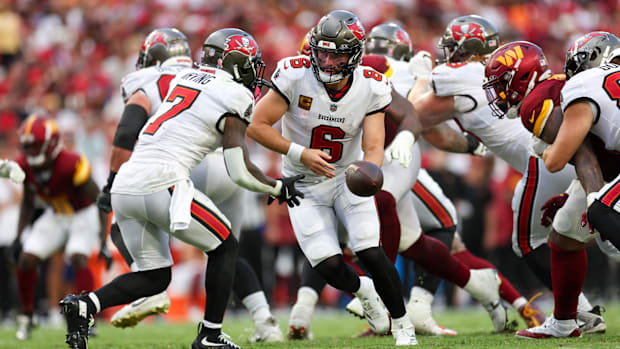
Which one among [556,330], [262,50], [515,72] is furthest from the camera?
[262,50]

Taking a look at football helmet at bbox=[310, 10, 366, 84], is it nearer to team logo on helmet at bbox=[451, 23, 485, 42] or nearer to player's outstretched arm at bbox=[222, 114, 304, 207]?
player's outstretched arm at bbox=[222, 114, 304, 207]

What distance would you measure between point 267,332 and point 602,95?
105 inches

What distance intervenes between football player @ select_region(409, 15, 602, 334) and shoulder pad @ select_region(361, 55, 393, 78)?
30 cm

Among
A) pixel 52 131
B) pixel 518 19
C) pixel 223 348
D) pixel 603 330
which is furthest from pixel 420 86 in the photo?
pixel 518 19

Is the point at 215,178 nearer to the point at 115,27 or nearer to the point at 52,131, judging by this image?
the point at 52,131

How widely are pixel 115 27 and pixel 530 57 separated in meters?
10.2

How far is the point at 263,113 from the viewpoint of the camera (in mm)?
4766

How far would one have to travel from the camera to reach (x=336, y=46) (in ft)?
14.9

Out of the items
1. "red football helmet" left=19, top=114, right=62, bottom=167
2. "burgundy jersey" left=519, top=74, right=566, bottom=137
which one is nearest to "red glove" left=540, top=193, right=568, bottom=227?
"burgundy jersey" left=519, top=74, right=566, bottom=137

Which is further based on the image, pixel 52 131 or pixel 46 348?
pixel 52 131

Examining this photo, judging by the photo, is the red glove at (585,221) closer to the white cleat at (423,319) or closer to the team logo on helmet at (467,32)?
the white cleat at (423,319)

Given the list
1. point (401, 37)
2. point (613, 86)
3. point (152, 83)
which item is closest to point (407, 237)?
point (401, 37)

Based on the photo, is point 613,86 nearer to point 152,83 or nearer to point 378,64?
point 378,64

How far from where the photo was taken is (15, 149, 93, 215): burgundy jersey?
22.1 ft
